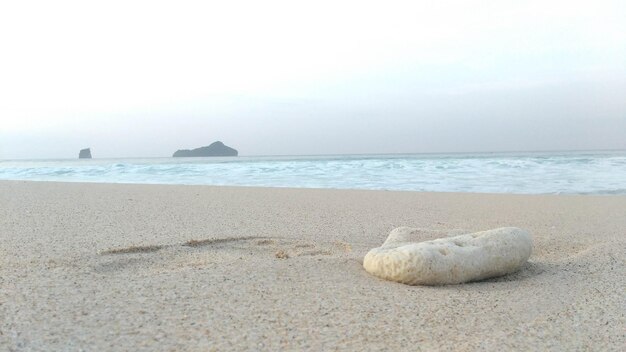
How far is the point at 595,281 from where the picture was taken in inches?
110

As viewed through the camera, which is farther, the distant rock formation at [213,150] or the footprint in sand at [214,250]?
the distant rock formation at [213,150]

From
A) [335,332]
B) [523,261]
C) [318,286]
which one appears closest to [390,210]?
[523,261]

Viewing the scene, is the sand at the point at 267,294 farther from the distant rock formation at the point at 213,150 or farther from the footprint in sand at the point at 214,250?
the distant rock formation at the point at 213,150

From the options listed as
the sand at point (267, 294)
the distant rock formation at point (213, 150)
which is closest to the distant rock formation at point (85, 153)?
the distant rock formation at point (213, 150)

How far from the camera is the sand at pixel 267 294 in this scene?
181cm

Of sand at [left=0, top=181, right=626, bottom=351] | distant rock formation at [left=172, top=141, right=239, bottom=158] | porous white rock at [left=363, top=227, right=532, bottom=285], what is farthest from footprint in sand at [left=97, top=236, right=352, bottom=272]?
distant rock formation at [left=172, top=141, right=239, bottom=158]

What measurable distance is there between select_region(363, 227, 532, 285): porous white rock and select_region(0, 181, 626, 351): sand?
7 cm

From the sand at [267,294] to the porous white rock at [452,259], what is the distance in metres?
0.07

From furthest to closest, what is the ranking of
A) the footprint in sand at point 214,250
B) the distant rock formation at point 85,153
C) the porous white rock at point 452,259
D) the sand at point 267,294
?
the distant rock formation at point 85,153 → the footprint in sand at point 214,250 → the porous white rock at point 452,259 → the sand at point 267,294

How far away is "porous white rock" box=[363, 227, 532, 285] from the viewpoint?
263cm

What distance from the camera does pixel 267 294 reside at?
2.31 m

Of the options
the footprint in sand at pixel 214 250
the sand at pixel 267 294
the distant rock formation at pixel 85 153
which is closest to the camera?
the sand at pixel 267 294

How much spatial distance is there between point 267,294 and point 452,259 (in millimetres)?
1036

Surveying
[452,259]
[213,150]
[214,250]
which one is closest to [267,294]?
[452,259]
